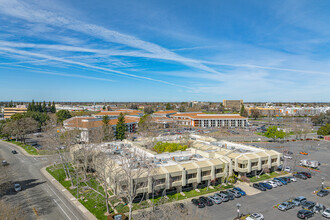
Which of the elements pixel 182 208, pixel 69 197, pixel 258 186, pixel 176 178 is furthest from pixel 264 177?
pixel 69 197

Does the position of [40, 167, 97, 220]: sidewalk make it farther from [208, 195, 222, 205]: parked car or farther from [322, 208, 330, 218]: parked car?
[322, 208, 330, 218]: parked car

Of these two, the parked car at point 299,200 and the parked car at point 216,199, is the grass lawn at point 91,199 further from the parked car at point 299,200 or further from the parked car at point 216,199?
the parked car at point 299,200

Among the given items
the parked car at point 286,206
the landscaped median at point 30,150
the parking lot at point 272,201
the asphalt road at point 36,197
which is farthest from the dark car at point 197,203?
the landscaped median at point 30,150

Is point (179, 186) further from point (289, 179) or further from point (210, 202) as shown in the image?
point (289, 179)

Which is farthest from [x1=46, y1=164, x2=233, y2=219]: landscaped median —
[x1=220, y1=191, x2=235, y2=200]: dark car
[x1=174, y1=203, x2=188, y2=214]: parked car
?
[x1=174, y1=203, x2=188, y2=214]: parked car

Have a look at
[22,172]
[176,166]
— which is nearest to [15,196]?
[22,172]

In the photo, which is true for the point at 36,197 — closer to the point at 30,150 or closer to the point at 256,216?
the point at 256,216
